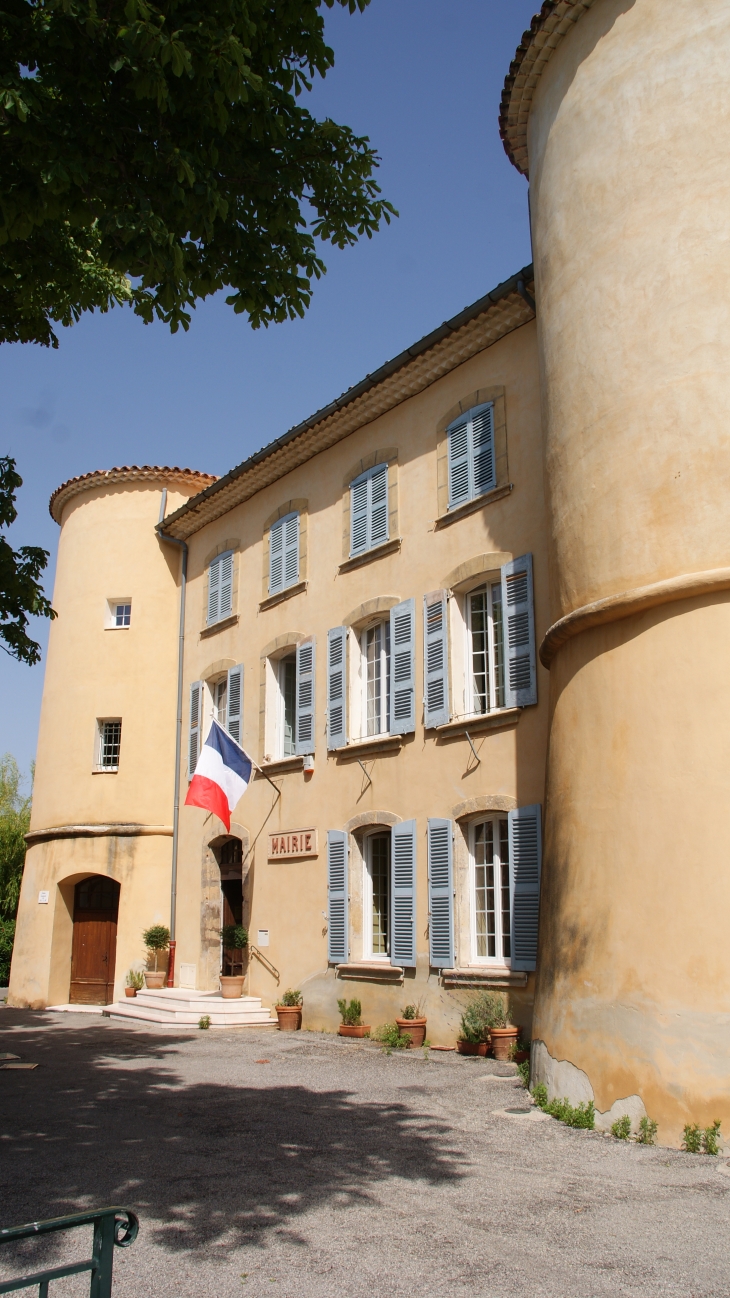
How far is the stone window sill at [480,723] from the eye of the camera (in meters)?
11.2

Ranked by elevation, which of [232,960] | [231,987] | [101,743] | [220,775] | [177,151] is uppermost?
[177,151]

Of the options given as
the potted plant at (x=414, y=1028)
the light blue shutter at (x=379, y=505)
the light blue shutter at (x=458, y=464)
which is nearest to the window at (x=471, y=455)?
the light blue shutter at (x=458, y=464)

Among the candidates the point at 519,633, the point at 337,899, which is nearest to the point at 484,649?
the point at 519,633

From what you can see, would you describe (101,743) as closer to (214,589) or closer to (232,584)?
(214,589)

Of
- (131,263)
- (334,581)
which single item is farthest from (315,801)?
(131,263)

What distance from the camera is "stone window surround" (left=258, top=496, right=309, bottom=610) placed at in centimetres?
1555

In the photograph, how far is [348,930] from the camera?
13.3m

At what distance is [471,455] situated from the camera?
495 inches

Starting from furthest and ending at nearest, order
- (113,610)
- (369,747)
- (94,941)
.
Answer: (113,610)
(94,941)
(369,747)

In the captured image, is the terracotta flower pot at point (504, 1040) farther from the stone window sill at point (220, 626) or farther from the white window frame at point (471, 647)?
the stone window sill at point (220, 626)

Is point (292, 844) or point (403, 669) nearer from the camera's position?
point (403, 669)

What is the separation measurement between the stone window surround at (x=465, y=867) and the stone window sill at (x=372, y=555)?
371 cm

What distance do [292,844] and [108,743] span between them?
229 inches

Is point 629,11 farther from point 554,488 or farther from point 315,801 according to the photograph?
point 315,801
